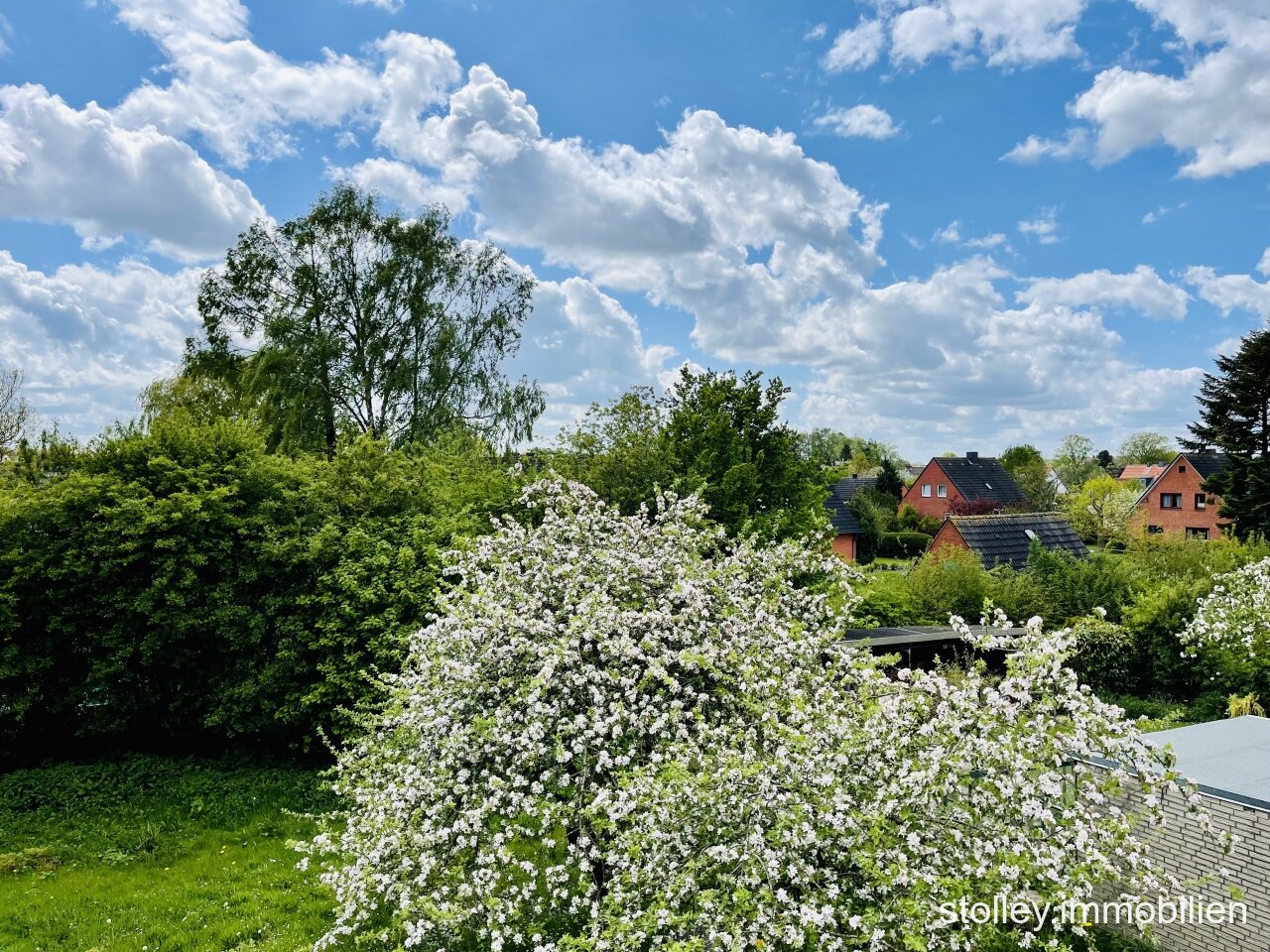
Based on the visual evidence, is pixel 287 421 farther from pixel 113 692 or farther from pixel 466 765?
pixel 466 765

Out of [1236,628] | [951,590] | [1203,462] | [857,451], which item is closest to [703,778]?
[1236,628]

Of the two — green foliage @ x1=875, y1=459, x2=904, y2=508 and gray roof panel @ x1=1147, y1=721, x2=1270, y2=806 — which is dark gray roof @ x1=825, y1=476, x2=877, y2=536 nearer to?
green foliage @ x1=875, y1=459, x2=904, y2=508

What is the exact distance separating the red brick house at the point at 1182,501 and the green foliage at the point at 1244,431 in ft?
33.2

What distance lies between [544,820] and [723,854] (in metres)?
1.51

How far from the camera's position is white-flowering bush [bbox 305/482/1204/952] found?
4.66 m

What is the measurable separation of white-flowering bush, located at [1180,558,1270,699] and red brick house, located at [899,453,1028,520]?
1435 inches

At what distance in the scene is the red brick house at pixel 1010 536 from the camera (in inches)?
960

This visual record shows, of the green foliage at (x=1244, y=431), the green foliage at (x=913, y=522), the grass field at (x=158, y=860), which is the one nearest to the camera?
the grass field at (x=158, y=860)

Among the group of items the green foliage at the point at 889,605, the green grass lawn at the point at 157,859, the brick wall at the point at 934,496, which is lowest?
the green grass lawn at the point at 157,859

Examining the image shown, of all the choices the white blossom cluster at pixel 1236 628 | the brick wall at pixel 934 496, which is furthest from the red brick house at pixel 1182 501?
the white blossom cluster at pixel 1236 628

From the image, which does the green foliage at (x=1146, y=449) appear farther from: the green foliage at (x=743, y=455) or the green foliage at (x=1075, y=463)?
the green foliage at (x=743, y=455)

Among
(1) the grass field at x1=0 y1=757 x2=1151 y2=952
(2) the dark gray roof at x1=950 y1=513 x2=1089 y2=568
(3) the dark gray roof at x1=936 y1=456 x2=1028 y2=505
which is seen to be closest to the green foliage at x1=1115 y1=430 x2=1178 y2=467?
(3) the dark gray roof at x1=936 y1=456 x2=1028 y2=505

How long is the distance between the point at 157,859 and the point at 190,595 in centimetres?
389

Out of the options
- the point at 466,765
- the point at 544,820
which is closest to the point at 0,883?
the point at 466,765
